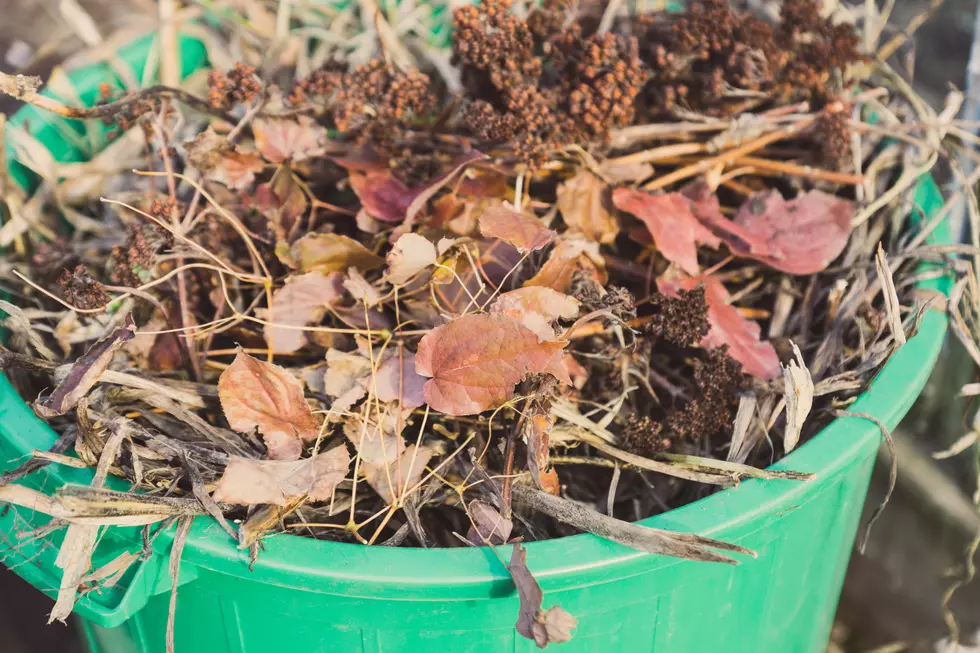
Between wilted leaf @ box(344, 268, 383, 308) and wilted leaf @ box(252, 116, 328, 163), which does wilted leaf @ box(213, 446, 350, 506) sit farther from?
wilted leaf @ box(252, 116, 328, 163)

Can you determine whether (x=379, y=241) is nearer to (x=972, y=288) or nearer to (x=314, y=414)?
(x=314, y=414)

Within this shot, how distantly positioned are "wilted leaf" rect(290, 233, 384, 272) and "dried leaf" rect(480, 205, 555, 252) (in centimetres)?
15

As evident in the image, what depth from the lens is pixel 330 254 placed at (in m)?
0.80

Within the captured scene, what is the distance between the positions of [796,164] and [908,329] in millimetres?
274

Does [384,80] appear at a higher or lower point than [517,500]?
higher

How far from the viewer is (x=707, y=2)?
36.7 inches

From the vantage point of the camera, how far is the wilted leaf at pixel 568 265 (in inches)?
29.0

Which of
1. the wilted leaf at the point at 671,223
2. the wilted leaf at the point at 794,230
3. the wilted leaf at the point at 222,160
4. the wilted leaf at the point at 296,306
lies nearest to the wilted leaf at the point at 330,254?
the wilted leaf at the point at 296,306

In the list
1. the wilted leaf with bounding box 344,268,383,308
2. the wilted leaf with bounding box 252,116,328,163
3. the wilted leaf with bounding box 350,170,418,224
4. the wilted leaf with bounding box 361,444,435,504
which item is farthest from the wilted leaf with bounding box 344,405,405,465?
the wilted leaf with bounding box 252,116,328,163

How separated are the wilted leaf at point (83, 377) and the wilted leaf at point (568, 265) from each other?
0.33 metres

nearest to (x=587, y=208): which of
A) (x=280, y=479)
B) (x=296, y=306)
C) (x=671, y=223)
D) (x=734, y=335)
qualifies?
(x=671, y=223)

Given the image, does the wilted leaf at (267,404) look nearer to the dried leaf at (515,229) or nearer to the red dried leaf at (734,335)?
the dried leaf at (515,229)

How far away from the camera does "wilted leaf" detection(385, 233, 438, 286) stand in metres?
0.69

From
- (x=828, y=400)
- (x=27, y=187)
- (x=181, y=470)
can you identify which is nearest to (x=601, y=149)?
(x=828, y=400)
